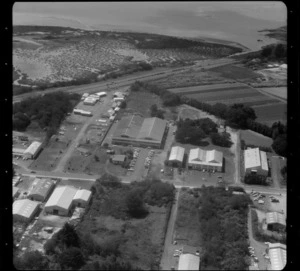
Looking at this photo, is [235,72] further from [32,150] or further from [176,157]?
[32,150]

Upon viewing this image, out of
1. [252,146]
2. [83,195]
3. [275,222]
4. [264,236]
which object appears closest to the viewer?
[264,236]

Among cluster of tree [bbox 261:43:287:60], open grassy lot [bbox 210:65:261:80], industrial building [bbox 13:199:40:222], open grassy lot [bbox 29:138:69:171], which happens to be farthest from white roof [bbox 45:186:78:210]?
open grassy lot [bbox 210:65:261:80]

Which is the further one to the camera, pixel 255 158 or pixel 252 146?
pixel 252 146

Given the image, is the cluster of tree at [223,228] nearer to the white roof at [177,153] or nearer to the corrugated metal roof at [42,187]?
the white roof at [177,153]

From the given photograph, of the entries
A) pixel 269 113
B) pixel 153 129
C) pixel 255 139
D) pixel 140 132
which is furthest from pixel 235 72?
pixel 140 132

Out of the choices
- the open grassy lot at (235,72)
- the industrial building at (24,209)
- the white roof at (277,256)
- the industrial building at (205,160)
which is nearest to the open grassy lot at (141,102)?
the industrial building at (205,160)
